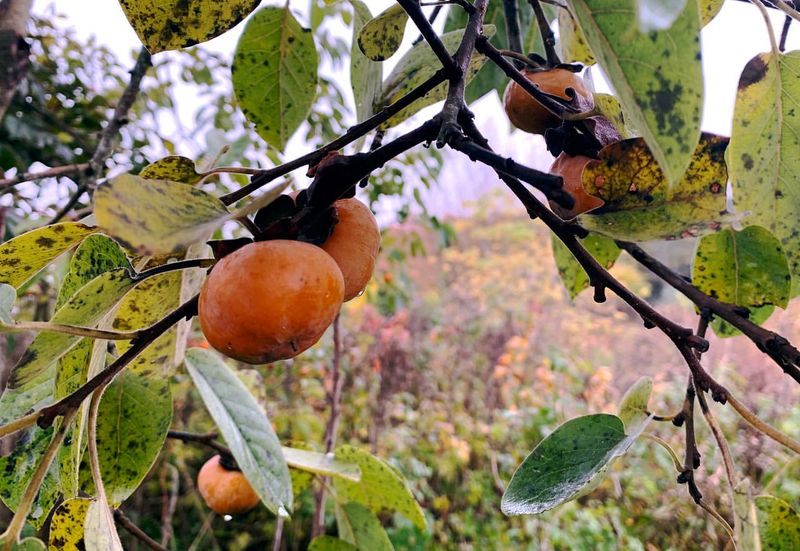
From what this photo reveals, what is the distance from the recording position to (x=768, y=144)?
39 cm

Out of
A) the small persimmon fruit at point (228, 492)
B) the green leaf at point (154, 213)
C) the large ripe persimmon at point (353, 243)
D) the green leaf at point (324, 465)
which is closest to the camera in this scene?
the green leaf at point (154, 213)

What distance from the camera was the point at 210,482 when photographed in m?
0.76

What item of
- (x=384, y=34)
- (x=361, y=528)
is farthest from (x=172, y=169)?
(x=361, y=528)

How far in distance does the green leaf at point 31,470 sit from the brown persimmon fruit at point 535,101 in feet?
1.45

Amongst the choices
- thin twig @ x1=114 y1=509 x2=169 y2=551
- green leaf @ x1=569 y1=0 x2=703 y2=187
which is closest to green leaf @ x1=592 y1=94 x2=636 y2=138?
green leaf @ x1=569 y1=0 x2=703 y2=187

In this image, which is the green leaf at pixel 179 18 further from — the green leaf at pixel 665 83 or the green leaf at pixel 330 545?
the green leaf at pixel 330 545

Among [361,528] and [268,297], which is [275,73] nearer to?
[268,297]

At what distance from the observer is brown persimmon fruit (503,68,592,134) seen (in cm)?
42

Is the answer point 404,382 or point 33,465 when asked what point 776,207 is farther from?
point 404,382

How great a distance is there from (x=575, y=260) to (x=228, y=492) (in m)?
0.57

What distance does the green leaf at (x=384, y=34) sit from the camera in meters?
0.42

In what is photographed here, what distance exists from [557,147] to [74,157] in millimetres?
1255

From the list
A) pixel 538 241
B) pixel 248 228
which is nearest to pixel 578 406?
pixel 248 228

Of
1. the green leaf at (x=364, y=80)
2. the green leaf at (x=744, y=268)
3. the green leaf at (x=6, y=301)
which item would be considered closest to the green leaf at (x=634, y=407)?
the green leaf at (x=744, y=268)
